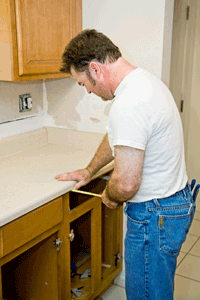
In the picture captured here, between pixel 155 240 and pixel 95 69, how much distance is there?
2.32ft

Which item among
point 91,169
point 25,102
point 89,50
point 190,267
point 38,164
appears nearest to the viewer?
point 89,50

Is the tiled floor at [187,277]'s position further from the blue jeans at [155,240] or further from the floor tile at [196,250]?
the blue jeans at [155,240]

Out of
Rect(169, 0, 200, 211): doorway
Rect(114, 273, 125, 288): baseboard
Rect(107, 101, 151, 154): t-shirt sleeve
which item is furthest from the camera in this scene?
Rect(169, 0, 200, 211): doorway

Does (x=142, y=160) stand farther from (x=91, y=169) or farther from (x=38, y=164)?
(x=38, y=164)

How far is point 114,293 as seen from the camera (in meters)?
2.17

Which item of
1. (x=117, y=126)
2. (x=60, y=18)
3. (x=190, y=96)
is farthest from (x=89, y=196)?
(x=190, y=96)

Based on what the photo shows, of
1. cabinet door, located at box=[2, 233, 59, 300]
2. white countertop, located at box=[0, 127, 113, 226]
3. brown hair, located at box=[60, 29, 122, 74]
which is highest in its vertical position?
brown hair, located at box=[60, 29, 122, 74]

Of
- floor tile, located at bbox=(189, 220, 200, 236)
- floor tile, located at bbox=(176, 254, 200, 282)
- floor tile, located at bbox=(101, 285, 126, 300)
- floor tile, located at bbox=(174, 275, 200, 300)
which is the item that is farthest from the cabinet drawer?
floor tile, located at bbox=(189, 220, 200, 236)

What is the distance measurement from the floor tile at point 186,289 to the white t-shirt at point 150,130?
1.10 meters

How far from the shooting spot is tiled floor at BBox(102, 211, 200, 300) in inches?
84.9

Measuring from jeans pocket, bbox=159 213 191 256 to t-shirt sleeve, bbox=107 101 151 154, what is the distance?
345 mm

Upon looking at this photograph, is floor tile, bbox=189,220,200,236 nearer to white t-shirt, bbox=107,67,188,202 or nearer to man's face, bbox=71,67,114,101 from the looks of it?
white t-shirt, bbox=107,67,188,202

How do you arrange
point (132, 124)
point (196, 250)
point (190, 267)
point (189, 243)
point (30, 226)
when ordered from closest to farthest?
point (132, 124), point (30, 226), point (190, 267), point (196, 250), point (189, 243)

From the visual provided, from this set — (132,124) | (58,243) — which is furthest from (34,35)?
(58,243)
